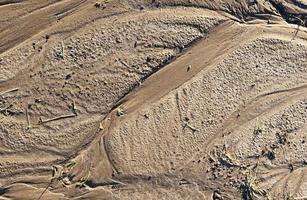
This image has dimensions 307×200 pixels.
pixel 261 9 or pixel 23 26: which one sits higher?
pixel 261 9

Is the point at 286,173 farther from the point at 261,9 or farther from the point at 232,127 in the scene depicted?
the point at 261,9

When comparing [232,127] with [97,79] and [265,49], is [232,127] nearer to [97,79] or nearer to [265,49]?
[265,49]

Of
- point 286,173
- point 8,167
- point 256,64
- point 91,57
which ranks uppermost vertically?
point 256,64

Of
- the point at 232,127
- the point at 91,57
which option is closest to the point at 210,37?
the point at 232,127

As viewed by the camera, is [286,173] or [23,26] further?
[286,173]

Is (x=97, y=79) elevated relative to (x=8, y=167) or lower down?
elevated

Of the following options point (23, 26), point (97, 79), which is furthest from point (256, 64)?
point (23, 26)
